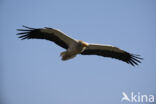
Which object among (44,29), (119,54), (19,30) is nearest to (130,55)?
(119,54)

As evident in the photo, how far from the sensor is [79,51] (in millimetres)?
11141

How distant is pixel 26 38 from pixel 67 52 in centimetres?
200

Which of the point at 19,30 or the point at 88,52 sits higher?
the point at 19,30

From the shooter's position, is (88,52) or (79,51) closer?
(79,51)

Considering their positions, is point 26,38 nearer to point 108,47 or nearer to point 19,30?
point 19,30

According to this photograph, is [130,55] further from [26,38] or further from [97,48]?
[26,38]

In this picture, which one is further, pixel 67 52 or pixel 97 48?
pixel 97 48

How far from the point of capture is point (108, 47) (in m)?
11.8

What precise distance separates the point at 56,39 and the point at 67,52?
110 cm

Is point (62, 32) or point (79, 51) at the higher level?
point (62, 32)

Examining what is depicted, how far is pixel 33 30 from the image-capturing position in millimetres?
11922

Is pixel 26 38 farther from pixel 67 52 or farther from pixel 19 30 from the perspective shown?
pixel 67 52

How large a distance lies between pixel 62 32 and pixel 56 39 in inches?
18.6

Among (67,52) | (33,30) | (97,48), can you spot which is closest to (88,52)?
(97,48)
